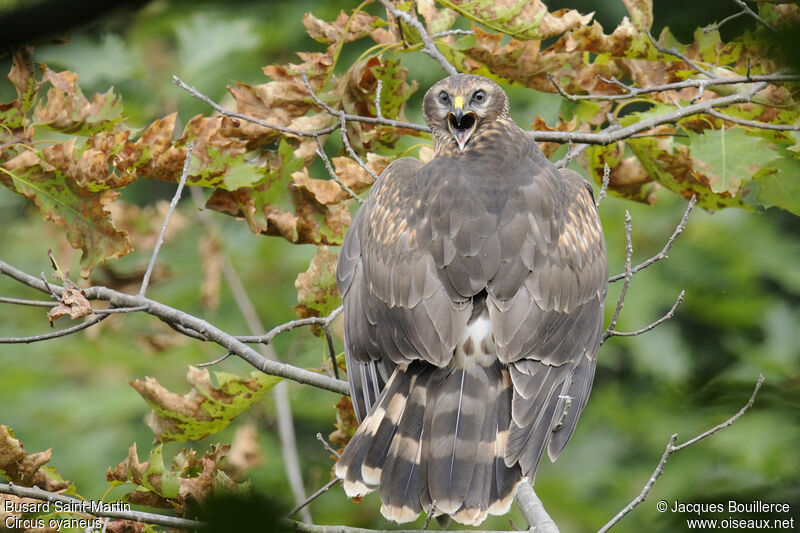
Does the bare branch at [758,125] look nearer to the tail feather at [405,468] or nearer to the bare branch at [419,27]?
the bare branch at [419,27]

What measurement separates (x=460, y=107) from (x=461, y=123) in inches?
3.5

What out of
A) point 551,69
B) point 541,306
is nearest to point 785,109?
point 551,69

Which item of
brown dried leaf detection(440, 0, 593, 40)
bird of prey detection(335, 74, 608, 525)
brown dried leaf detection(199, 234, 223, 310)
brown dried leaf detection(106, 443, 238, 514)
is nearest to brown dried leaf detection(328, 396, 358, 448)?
bird of prey detection(335, 74, 608, 525)

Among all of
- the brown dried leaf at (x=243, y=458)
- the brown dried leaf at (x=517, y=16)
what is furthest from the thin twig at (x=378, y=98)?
the brown dried leaf at (x=243, y=458)

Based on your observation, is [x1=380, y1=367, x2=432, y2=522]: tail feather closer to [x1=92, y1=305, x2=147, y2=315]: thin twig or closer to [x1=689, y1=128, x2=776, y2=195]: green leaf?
[x1=92, y1=305, x2=147, y2=315]: thin twig

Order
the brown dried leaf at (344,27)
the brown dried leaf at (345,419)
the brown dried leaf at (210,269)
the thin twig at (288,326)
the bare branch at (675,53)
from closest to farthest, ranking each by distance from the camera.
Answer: the thin twig at (288,326)
the bare branch at (675,53)
the brown dried leaf at (345,419)
the brown dried leaf at (344,27)
the brown dried leaf at (210,269)

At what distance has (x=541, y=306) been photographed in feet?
10.1

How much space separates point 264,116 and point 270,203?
39 centimetres

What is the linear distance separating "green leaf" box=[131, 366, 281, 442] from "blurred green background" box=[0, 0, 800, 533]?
6.77ft

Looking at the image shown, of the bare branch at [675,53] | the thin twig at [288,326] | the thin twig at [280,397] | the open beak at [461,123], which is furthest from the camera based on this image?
the thin twig at [280,397]

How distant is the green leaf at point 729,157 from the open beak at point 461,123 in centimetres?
90

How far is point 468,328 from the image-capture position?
3.03 m

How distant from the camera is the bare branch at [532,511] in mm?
2530

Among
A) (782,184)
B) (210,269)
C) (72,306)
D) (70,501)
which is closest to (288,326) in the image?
(72,306)
